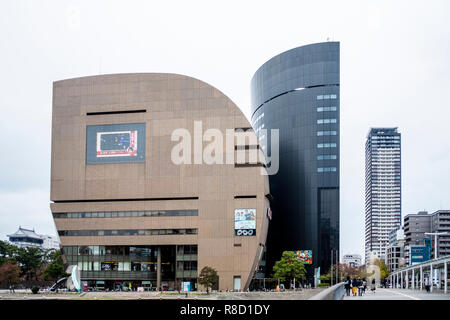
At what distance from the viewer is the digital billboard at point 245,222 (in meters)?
77.2

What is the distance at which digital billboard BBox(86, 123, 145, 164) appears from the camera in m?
84.1

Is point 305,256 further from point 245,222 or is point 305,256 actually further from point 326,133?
point 245,222

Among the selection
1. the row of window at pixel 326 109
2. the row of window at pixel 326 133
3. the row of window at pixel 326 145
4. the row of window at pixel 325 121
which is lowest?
the row of window at pixel 326 145

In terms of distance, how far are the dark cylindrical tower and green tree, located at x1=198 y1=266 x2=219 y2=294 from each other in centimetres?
4645

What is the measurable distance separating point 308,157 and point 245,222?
47804mm

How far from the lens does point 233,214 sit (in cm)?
7856

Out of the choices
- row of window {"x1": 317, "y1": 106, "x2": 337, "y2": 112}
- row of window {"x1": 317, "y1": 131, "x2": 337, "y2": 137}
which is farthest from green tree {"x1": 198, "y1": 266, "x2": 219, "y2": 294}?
row of window {"x1": 317, "y1": 106, "x2": 337, "y2": 112}

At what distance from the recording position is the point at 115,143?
8562 cm

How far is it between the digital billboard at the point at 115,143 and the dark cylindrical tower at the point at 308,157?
4970 centimetres

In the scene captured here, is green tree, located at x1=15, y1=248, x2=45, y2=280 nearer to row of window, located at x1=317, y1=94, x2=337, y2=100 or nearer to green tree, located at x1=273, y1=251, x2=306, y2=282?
green tree, located at x1=273, y1=251, x2=306, y2=282

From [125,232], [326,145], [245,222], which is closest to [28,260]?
[125,232]

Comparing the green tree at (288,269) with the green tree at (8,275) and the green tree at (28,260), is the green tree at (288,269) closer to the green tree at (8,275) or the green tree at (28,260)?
the green tree at (8,275)

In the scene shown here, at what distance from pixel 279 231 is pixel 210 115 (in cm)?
5123

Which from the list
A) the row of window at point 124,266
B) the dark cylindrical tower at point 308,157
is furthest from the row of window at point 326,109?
the row of window at point 124,266
